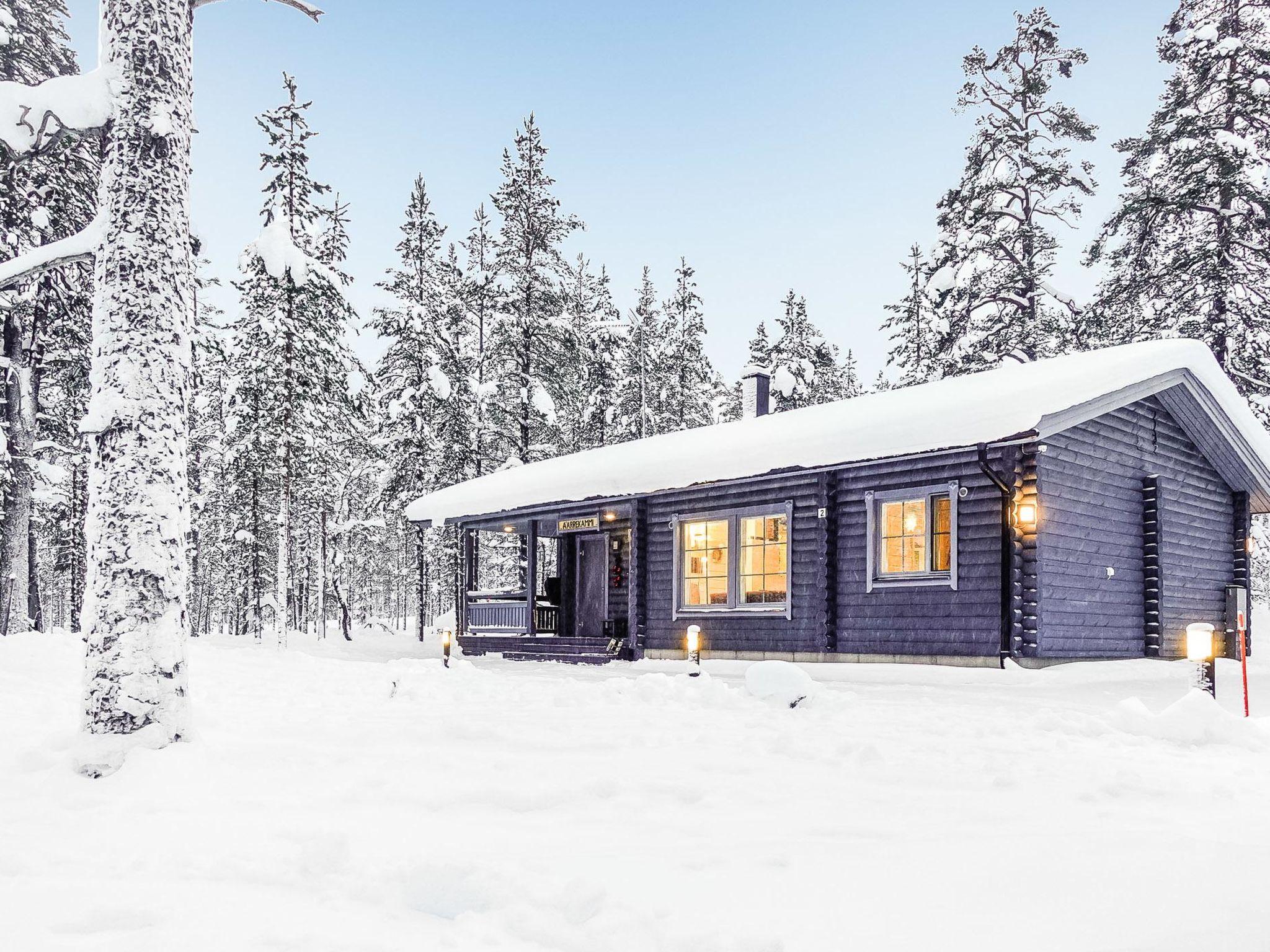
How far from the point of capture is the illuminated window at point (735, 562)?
14414 millimetres

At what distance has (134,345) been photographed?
18.5 feet

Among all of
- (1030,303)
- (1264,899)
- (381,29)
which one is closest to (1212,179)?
(1030,303)

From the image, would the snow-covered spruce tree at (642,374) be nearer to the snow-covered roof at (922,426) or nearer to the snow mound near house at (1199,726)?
the snow-covered roof at (922,426)

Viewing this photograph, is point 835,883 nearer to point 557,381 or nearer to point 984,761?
point 984,761

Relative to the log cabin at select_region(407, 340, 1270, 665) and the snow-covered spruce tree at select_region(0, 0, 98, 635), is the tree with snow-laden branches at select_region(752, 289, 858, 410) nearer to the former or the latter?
the log cabin at select_region(407, 340, 1270, 665)

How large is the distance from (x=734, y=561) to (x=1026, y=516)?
4.86 m

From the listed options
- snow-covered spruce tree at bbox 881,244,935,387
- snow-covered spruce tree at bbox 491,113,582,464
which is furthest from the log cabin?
snow-covered spruce tree at bbox 881,244,935,387

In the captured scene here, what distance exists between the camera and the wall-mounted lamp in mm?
11266

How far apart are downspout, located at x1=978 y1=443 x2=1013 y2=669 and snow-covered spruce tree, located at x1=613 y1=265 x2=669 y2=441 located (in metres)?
21.3

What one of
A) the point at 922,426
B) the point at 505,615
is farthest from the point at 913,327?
the point at 922,426

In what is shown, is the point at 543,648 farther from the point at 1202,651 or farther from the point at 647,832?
the point at 647,832

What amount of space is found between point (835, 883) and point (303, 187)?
75.6ft

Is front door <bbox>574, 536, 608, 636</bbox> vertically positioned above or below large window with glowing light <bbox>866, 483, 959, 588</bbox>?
below

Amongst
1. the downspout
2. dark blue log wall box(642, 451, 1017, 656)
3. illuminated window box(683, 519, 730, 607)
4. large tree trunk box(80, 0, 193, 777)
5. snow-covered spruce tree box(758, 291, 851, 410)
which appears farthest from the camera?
snow-covered spruce tree box(758, 291, 851, 410)
